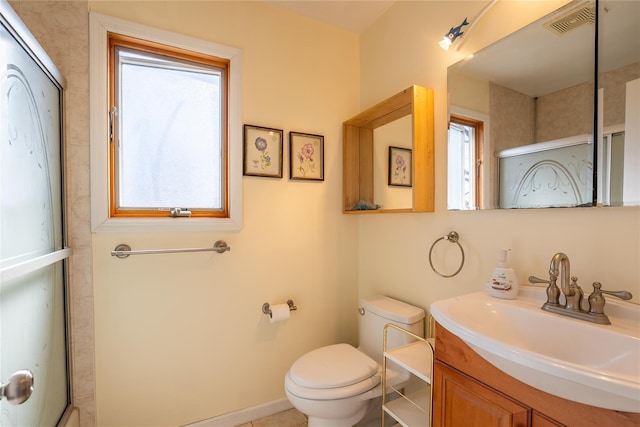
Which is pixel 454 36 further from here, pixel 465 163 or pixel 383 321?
pixel 383 321

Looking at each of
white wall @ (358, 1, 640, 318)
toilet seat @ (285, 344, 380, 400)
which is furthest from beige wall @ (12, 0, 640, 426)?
toilet seat @ (285, 344, 380, 400)

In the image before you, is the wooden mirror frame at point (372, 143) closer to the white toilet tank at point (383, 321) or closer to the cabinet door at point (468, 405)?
the white toilet tank at point (383, 321)

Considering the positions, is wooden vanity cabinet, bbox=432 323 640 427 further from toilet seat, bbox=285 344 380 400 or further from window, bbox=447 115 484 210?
window, bbox=447 115 484 210

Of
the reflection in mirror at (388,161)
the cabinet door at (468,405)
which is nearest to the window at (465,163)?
the reflection in mirror at (388,161)

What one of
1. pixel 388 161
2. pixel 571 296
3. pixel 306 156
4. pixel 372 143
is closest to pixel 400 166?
pixel 388 161

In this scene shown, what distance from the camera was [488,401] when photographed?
81 centimetres

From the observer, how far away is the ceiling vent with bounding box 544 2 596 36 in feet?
3.08

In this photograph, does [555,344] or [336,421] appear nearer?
[555,344]

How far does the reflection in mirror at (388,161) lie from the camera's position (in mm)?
1598

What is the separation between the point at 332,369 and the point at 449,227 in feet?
3.01

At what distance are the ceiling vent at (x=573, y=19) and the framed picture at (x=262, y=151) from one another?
1.35 metres

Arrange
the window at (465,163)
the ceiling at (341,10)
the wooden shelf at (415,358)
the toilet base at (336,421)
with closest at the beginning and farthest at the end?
the wooden shelf at (415,358) → the window at (465,163) → the toilet base at (336,421) → the ceiling at (341,10)

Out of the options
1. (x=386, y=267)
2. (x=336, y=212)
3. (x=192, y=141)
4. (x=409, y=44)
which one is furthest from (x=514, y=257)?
(x=192, y=141)

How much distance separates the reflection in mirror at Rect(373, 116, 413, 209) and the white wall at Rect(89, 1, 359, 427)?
0.91 ft
